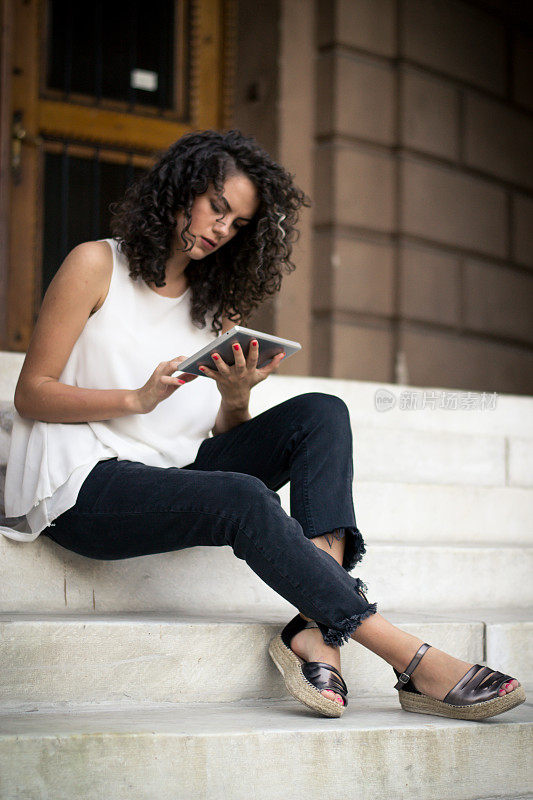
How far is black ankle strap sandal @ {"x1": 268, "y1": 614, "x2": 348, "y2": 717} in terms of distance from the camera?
188 centimetres

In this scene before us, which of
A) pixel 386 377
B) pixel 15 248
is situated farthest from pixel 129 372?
pixel 386 377

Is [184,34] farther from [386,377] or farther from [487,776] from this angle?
[487,776]

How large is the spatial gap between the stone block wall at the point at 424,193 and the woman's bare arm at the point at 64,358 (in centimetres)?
294

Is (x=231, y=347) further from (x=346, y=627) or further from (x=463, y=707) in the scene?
(x=463, y=707)

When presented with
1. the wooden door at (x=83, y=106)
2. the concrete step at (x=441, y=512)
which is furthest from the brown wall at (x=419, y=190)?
the concrete step at (x=441, y=512)

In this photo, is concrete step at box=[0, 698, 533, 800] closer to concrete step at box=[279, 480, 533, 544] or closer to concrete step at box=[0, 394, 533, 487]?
concrete step at box=[279, 480, 533, 544]

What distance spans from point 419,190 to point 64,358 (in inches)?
142

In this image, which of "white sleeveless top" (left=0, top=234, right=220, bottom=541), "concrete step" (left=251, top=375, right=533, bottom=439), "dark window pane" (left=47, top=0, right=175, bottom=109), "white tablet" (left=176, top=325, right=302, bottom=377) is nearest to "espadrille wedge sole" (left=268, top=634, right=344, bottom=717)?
"white sleeveless top" (left=0, top=234, right=220, bottom=541)

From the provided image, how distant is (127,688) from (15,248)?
301cm

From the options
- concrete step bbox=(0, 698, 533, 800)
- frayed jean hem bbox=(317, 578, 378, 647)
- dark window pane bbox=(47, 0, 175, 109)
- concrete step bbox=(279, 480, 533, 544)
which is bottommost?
concrete step bbox=(0, 698, 533, 800)

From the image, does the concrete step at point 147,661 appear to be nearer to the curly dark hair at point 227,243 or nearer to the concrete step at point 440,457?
the curly dark hair at point 227,243

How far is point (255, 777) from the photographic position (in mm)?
1717

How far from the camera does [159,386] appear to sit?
1979mm

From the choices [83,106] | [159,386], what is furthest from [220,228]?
[83,106]
